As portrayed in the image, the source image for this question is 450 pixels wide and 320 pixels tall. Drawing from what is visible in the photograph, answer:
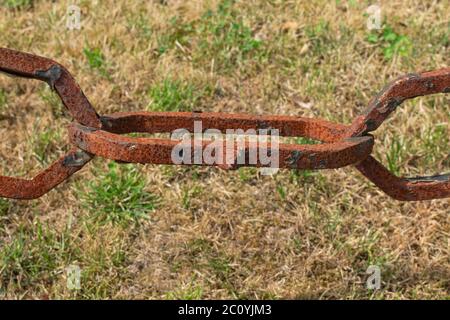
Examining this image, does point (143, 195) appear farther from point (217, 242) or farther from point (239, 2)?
point (239, 2)

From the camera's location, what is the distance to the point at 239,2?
3.69 m

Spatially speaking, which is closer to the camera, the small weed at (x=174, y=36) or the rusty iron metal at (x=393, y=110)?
the rusty iron metal at (x=393, y=110)

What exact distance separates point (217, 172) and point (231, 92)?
52 cm

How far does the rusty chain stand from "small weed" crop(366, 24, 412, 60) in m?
1.64

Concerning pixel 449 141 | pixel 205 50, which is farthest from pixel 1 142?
pixel 449 141

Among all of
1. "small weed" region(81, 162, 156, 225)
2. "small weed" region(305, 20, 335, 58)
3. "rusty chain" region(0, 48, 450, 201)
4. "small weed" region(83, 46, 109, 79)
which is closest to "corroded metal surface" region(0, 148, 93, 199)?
"rusty chain" region(0, 48, 450, 201)

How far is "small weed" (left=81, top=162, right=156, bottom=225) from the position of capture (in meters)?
2.85

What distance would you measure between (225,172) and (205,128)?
1.10 m

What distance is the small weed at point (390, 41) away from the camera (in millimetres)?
3471

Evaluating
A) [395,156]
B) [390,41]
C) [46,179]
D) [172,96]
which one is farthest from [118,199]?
[390,41]

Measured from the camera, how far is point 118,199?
9.46ft

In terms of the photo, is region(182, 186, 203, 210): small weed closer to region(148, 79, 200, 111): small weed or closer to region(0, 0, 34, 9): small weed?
region(148, 79, 200, 111): small weed

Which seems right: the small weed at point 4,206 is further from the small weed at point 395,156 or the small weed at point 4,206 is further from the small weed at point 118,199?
the small weed at point 395,156

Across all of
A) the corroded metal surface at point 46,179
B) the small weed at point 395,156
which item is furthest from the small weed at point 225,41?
the corroded metal surface at point 46,179
